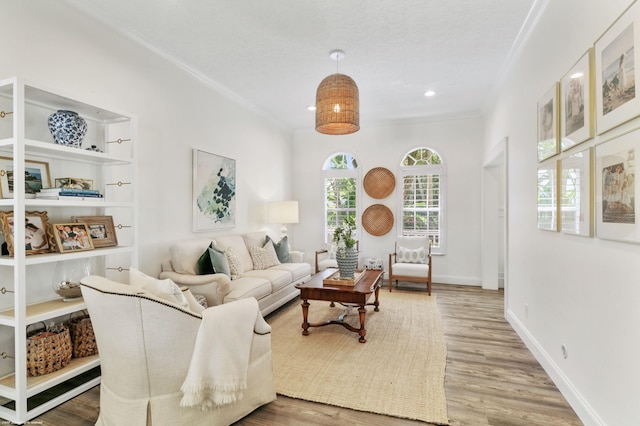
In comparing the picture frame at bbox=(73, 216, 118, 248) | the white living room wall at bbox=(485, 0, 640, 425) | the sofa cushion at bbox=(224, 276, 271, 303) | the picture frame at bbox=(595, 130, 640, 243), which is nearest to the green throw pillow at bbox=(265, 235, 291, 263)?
the sofa cushion at bbox=(224, 276, 271, 303)

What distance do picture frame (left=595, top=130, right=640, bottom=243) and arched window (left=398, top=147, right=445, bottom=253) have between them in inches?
160

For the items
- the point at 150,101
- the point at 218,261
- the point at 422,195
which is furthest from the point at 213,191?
the point at 422,195

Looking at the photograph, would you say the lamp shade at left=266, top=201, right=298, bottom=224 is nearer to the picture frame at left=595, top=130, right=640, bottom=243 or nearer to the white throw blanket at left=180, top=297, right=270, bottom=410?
the white throw blanket at left=180, top=297, right=270, bottom=410

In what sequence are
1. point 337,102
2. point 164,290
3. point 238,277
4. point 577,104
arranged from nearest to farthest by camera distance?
point 164,290 < point 577,104 < point 337,102 < point 238,277

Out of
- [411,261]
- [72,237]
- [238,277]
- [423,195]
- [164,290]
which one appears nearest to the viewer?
[164,290]

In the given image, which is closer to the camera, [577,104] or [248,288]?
[577,104]

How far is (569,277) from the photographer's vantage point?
2.22 m

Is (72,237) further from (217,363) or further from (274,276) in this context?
(274,276)

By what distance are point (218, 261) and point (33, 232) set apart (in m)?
1.57

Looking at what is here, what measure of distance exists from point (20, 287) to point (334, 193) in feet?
16.6

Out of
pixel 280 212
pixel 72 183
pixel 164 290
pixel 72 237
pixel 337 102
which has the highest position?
pixel 337 102

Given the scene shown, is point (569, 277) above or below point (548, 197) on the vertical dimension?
below

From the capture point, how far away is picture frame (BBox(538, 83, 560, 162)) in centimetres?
242

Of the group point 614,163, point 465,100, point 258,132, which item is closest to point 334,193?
point 258,132
